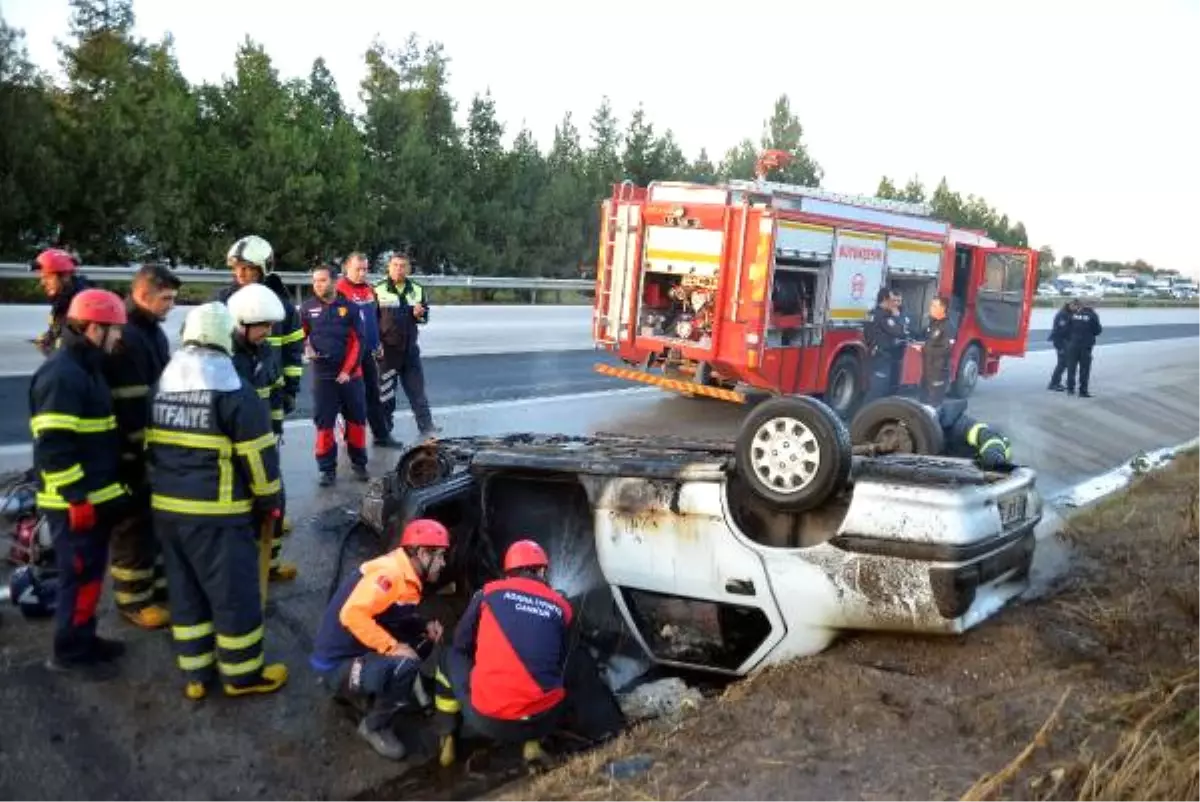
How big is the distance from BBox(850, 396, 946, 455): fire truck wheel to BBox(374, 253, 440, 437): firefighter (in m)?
3.68

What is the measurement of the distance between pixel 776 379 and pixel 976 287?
4.90m

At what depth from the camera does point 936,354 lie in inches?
444

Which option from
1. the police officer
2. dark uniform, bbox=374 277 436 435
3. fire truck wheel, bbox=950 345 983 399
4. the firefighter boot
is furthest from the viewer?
fire truck wheel, bbox=950 345 983 399

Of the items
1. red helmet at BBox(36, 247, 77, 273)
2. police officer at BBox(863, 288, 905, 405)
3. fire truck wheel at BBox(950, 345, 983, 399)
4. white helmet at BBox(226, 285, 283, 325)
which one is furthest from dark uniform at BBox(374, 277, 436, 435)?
fire truck wheel at BBox(950, 345, 983, 399)

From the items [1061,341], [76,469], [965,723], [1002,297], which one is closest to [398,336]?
[76,469]

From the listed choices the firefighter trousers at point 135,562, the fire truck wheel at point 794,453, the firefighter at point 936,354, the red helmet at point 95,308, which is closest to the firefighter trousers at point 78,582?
the firefighter trousers at point 135,562

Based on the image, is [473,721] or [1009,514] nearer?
[473,721]

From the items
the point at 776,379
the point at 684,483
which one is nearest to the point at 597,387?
the point at 776,379

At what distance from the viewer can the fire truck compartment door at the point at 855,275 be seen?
36.7 ft

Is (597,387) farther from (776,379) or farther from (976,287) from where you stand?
(976,287)

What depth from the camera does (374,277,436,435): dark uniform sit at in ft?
26.0

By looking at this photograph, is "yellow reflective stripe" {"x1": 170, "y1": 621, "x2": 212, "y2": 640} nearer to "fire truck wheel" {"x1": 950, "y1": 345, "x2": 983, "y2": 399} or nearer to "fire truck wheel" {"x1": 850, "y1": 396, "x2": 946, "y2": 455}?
"fire truck wheel" {"x1": 850, "y1": 396, "x2": 946, "y2": 455}

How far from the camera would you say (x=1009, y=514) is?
4.14 meters

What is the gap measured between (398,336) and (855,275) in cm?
569
